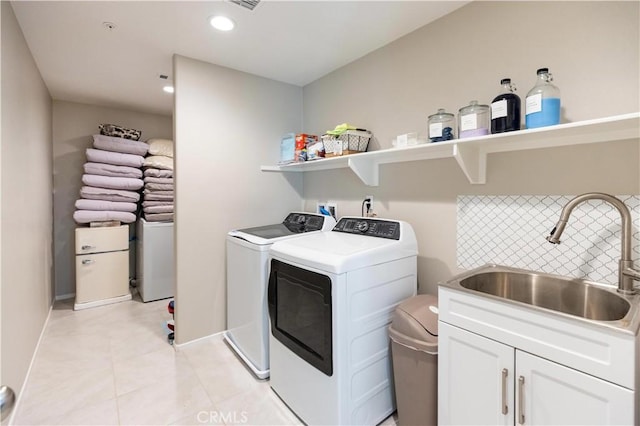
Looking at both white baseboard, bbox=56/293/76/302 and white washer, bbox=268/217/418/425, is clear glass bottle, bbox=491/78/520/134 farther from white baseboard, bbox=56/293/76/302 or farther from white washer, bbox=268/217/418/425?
white baseboard, bbox=56/293/76/302

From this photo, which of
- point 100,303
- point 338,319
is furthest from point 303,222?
point 100,303

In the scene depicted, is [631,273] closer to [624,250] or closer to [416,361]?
[624,250]

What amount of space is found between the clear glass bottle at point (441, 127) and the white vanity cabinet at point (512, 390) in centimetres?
100

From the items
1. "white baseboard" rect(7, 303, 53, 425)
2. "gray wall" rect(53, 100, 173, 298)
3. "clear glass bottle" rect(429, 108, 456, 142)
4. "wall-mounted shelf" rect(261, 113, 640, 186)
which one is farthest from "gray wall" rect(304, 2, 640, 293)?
"gray wall" rect(53, 100, 173, 298)

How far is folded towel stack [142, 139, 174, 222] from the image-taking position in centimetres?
366

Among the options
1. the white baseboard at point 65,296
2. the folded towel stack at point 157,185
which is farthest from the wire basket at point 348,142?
the white baseboard at point 65,296

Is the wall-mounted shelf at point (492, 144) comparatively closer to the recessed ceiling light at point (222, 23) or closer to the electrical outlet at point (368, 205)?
the electrical outlet at point (368, 205)

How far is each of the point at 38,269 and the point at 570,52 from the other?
3896 millimetres

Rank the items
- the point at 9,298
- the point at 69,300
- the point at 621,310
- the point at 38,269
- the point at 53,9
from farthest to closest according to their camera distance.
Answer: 1. the point at 69,300
2. the point at 38,269
3. the point at 53,9
4. the point at 9,298
5. the point at 621,310

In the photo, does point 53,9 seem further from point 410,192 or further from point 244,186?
point 410,192

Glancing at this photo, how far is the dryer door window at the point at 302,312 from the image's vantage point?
5.11 feet

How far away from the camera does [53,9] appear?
1841 mm

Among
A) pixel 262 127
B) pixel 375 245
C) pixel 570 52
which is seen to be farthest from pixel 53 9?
pixel 570 52

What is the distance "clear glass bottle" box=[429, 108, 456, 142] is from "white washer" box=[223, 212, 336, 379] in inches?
43.4
